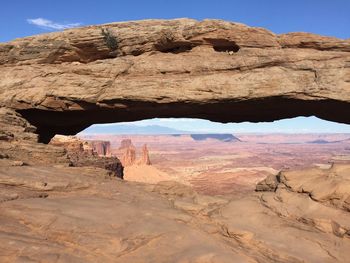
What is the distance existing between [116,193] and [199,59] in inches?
377

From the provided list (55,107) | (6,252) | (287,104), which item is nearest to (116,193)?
(6,252)

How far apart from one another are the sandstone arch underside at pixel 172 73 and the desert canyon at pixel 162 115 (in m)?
0.06

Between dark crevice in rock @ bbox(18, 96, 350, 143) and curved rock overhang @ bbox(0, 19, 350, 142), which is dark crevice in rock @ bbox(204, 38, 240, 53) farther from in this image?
dark crevice in rock @ bbox(18, 96, 350, 143)

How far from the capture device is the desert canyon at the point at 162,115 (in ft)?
30.4

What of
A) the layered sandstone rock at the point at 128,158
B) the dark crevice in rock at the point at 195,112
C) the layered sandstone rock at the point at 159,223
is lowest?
the layered sandstone rock at the point at 128,158

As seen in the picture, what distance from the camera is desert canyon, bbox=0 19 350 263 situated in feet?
30.4

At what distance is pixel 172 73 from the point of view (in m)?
19.9

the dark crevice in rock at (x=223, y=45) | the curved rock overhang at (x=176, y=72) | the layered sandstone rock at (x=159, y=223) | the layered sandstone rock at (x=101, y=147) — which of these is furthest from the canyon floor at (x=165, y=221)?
the layered sandstone rock at (x=101, y=147)

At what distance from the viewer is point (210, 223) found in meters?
11.3

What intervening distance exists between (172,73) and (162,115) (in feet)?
12.8

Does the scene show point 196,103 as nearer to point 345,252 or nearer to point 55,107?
point 55,107

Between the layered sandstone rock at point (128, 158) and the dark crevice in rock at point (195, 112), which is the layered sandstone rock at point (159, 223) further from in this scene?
the layered sandstone rock at point (128, 158)

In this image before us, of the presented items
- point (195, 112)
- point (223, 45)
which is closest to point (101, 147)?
point (195, 112)

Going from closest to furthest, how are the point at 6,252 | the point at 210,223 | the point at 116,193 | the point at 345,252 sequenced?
1. the point at 6,252
2. the point at 345,252
3. the point at 210,223
4. the point at 116,193
